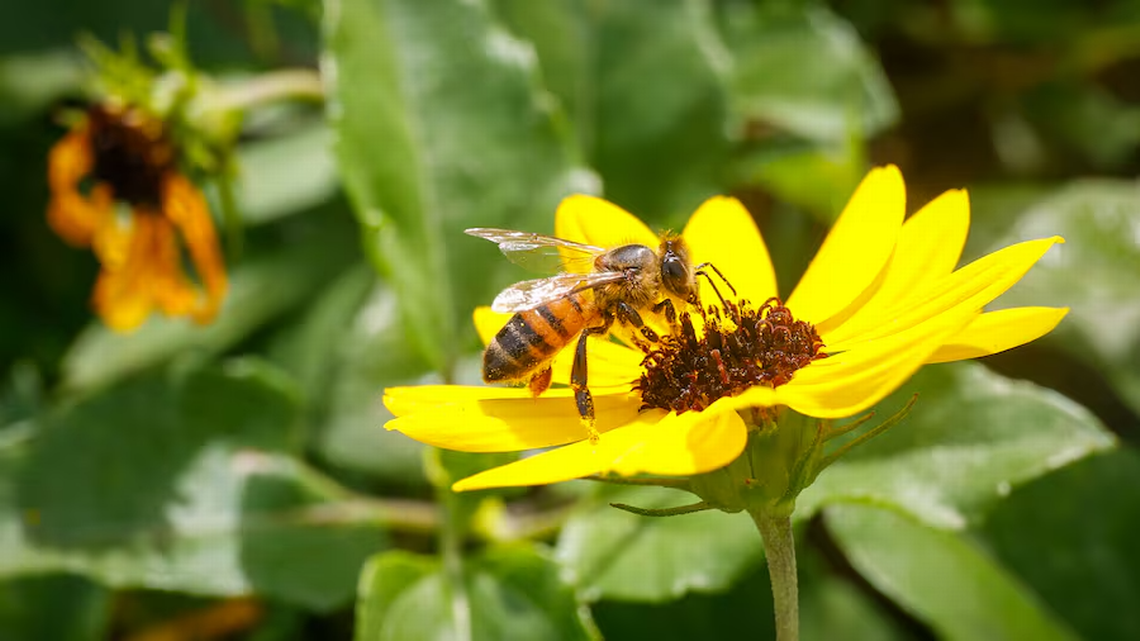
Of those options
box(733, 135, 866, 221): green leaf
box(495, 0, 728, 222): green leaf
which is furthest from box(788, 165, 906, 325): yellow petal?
box(495, 0, 728, 222): green leaf

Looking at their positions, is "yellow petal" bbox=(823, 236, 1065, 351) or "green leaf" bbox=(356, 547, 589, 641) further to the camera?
"green leaf" bbox=(356, 547, 589, 641)

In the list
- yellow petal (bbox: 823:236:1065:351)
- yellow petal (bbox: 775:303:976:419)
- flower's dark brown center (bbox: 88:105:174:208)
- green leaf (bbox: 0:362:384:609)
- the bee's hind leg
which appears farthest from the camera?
flower's dark brown center (bbox: 88:105:174:208)

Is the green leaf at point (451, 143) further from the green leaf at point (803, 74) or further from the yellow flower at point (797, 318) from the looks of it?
the green leaf at point (803, 74)

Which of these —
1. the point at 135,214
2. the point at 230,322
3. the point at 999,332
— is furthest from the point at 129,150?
the point at 999,332

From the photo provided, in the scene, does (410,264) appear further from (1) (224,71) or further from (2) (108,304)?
(1) (224,71)

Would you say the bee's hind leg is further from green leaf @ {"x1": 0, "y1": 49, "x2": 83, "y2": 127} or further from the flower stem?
green leaf @ {"x1": 0, "y1": 49, "x2": 83, "y2": 127}

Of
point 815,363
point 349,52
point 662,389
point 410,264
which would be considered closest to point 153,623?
point 410,264
